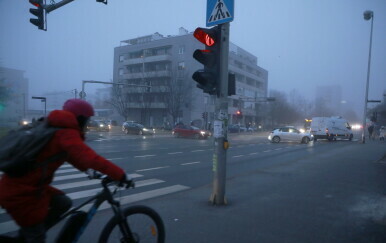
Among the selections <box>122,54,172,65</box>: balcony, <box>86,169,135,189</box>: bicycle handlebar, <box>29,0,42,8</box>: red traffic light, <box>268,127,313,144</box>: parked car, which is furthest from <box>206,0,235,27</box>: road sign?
<box>122,54,172,65</box>: balcony

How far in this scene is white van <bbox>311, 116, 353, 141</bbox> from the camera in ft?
90.5

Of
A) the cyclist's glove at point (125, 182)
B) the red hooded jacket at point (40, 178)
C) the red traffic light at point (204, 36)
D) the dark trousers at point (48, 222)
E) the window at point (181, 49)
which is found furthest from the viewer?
the window at point (181, 49)

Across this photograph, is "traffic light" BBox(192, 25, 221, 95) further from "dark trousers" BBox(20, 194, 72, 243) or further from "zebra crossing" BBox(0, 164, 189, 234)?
"dark trousers" BBox(20, 194, 72, 243)

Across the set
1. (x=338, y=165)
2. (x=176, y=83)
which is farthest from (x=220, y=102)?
(x=176, y=83)

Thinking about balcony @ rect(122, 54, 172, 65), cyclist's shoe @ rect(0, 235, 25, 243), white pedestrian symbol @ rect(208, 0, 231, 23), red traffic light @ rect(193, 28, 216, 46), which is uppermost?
balcony @ rect(122, 54, 172, 65)

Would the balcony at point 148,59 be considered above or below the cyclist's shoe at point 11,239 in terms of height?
above

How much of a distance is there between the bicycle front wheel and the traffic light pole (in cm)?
235

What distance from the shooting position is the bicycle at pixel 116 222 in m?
2.78

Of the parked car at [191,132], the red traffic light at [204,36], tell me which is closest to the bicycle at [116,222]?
the red traffic light at [204,36]

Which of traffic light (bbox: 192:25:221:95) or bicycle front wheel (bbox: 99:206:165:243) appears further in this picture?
traffic light (bbox: 192:25:221:95)

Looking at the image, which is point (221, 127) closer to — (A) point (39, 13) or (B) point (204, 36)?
(B) point (204, 36)

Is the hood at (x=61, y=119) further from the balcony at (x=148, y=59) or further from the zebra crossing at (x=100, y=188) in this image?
the balcony at (x=148, y=59)

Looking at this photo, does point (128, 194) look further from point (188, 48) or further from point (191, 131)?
point (188, 48)

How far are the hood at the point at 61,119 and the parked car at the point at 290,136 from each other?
80.6 feet
